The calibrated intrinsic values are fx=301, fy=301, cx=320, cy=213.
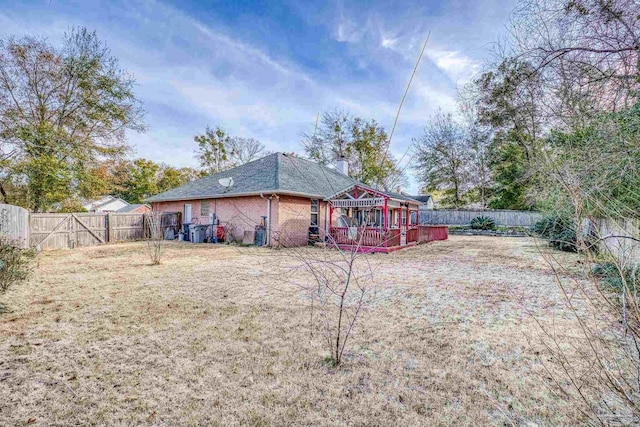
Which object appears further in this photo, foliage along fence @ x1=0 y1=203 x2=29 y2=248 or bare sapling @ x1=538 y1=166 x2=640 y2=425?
foliage along fence @ x1=0 y1=203 x2=29 y2=248

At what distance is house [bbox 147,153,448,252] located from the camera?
1272cm

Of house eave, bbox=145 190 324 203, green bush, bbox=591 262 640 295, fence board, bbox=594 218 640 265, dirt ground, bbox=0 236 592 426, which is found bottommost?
dirt ground, bbox=0 236 592 426

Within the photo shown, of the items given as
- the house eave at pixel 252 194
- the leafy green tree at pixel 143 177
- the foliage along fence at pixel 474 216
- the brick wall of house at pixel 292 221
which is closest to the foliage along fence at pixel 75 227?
the house eave at pixel 252 194

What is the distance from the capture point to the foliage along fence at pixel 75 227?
10328 mm

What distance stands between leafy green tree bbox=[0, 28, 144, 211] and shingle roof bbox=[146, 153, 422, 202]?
456 cm

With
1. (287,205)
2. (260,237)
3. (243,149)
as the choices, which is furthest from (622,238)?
(243,149)

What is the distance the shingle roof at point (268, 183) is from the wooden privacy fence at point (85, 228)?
221 cm

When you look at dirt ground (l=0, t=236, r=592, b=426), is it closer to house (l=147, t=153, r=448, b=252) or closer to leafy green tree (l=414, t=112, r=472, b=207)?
house (l=147, t=153, r=448, b=252)

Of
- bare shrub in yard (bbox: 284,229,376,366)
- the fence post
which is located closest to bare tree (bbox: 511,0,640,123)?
bare shrub in yard (bbox: 284,229,376,366)

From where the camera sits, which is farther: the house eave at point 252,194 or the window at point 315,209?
the window at point 315,209

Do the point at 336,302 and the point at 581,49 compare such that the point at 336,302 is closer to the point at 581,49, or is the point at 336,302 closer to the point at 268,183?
the point at 581,49

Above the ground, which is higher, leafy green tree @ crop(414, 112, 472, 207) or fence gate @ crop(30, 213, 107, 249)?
leafy green tree @ crop(414, 112, 472, 207)

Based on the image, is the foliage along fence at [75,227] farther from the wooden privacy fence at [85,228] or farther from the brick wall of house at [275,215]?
the brick wall of house at [275,215]

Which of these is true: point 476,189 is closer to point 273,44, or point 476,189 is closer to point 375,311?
point 273,44
